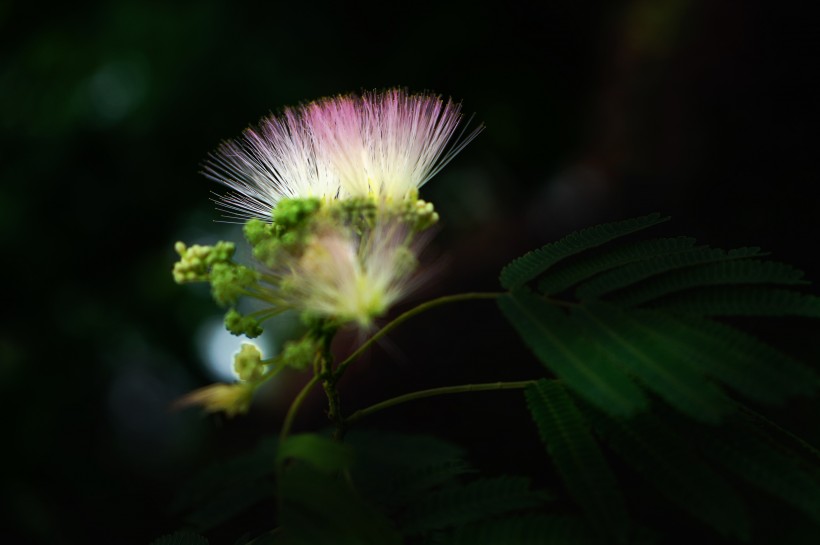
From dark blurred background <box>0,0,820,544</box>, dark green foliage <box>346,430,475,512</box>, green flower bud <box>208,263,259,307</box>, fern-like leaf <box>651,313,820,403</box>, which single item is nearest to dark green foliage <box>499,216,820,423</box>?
fern-like leaf <box>651,313,820,403</box>

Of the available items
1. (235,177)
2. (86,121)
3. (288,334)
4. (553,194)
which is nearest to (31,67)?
(86,121)

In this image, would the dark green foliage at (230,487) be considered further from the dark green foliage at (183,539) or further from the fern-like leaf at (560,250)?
the fern-like leaf at (560,250)

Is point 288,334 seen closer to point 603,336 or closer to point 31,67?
point 31,67

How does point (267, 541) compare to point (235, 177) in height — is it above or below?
below

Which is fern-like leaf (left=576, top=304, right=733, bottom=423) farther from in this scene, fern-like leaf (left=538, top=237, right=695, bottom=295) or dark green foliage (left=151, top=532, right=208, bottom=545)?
dark green foliage (left=151, top=532, right=208, bottom=545)

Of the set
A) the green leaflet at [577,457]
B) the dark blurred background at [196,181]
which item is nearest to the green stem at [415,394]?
the green leaflet at [577,457]

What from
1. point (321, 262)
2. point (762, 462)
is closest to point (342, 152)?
point (321, 262)
